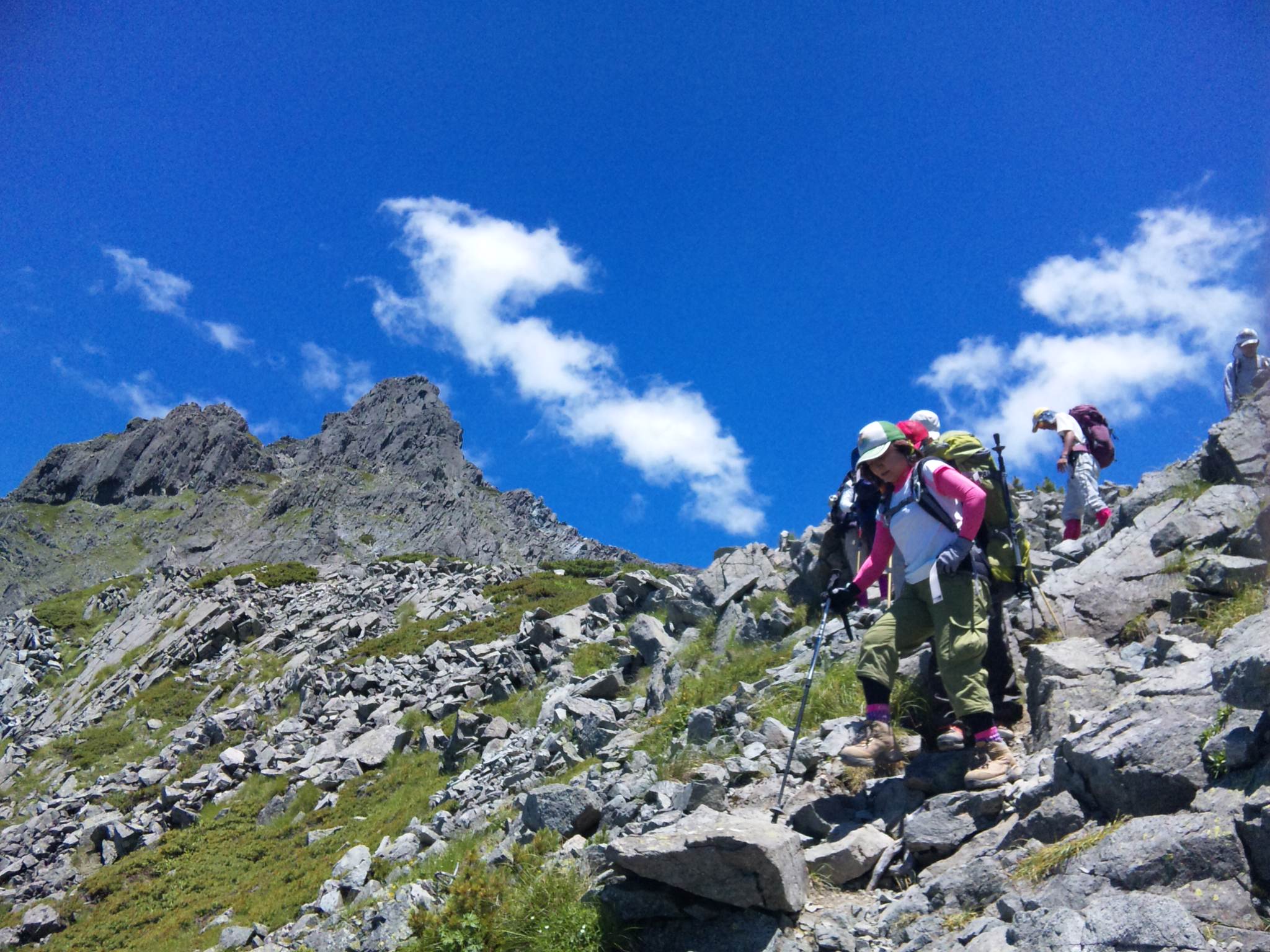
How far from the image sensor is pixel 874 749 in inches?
233

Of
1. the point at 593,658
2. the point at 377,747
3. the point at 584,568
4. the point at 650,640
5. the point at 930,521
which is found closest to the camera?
the point at 930,521

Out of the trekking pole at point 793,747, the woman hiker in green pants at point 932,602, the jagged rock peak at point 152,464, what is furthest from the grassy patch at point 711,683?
the jagged rock peak at point 152,464

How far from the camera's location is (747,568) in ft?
52.3

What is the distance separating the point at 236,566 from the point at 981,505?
191 feet

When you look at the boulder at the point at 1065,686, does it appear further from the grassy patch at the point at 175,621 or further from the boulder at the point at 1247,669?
the grassy patch at the point at 175,621

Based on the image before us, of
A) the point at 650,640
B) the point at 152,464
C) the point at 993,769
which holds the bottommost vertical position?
the point at 993,769

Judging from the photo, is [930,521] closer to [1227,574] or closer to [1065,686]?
[1065,686]

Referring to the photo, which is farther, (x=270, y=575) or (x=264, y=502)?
(x=264, y=502)

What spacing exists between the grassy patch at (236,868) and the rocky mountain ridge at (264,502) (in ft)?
216

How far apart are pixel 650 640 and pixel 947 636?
1076 centimetres

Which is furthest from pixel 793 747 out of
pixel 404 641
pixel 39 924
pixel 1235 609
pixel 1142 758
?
pixel 404 641

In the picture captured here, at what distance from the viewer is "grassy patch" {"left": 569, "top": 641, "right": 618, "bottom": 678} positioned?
18081mm

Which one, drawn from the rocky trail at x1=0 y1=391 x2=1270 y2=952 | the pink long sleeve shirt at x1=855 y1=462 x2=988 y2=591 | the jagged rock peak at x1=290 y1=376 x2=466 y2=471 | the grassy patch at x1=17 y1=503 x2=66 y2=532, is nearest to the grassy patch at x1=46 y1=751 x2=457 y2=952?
the rocky trail at x1=0 y1=391 x2=1270 y2=952

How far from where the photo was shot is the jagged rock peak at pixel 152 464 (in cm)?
13112
